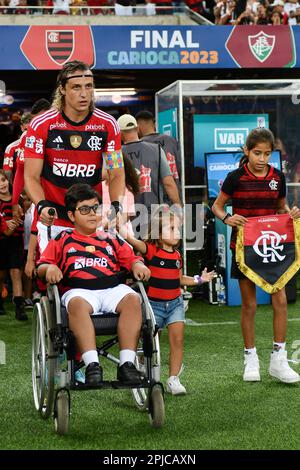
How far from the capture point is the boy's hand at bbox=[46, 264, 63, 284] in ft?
16.1

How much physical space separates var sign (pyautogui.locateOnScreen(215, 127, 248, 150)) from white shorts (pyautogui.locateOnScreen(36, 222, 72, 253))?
18.2 ft

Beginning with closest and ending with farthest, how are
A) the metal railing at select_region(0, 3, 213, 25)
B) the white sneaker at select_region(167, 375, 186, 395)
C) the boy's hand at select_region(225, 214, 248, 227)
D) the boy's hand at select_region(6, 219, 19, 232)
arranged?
the white sneaker at select_region(167, 375, 186, 395) < the boy's hand at select_region(225, 214, 248, 227) < the boy's hand at select_region(6, 219, 19, 232) < the metal railing at select_region(0, 3, 213, 25)

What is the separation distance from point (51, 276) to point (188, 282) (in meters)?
1.32

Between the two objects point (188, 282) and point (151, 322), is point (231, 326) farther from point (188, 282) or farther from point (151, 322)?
point (151, 322)

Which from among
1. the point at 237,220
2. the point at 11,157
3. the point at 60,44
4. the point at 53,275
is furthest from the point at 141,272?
the point at 60,44

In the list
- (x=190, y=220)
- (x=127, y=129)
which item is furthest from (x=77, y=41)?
(x=127, y=129)

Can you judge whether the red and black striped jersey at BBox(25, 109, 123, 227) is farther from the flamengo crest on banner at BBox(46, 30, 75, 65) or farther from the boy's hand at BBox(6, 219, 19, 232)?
the flamengo crest on banner at BBox(46, 30, 75, 65)

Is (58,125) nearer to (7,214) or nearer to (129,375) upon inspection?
(129,375)

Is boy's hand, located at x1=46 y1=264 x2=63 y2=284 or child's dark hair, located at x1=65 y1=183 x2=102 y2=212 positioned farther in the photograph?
child's dark hair, located at x1=65 y1=183 x2=102 y2=212

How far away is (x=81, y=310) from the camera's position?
15.8 ft

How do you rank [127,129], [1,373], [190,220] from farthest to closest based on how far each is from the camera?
1. [190,220]
2. [127,129]
3. [1,373]

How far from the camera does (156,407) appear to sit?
4758 mm

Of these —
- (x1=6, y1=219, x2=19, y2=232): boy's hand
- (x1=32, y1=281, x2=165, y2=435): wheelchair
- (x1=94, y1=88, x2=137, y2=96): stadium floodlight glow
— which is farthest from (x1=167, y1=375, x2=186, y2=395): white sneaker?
(x1=94, y1=88, x2=137, y2=96): stadium floodlight glow

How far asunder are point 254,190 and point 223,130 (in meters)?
4.64
